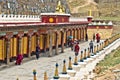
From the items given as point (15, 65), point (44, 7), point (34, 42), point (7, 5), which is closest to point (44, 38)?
point (34, 42)

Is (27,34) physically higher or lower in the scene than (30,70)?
higher

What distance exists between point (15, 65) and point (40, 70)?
112 inches

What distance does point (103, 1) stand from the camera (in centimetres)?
9612

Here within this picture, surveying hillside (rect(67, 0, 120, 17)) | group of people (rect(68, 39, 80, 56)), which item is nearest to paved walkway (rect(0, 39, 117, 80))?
group of people (rect(68, 39, 80, 56))

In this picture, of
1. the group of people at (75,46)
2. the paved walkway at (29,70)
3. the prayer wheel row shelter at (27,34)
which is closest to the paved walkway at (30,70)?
the paved walkway at (29,70)

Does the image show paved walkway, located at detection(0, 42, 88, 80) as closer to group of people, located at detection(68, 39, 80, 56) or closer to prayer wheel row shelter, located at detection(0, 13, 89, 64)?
prayer wheel row shelter, located at detection(0, 13, 89, 64)

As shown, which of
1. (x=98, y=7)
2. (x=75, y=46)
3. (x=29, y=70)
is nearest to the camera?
(x=29, y=70)

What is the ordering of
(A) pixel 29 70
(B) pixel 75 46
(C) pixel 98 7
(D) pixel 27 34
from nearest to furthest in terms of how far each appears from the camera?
(A) pixel 29 70, (D) pixel 27 34, (B) pixel 75 46, (C) pixel 98 7

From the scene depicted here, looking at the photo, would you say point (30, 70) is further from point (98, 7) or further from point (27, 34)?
point (98, 7)

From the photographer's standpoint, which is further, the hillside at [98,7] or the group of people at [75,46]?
the hillside at [98,7]

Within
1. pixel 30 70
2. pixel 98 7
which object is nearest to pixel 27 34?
pixel 30 70

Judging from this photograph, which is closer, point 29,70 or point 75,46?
point 29,70

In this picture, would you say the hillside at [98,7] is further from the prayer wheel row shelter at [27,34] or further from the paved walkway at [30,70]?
the paved walkway at [30,70]

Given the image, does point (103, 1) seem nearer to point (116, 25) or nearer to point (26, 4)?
point (116, 25)
